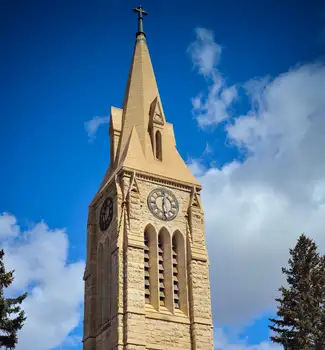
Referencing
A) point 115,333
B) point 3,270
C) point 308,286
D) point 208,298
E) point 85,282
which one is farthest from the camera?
point 85,282

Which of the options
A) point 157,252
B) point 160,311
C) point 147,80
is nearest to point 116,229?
point 157,252

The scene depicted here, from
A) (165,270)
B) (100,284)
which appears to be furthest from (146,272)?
(100,284)

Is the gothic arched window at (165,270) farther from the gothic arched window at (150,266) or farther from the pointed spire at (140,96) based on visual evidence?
the pointed spire at (140,96)

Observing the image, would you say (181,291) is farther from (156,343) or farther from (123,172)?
(123,172)

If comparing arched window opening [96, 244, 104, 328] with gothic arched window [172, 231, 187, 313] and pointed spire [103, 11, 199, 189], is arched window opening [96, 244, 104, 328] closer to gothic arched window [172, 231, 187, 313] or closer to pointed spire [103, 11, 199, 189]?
gothic arched window [172, 231, 187, 313]

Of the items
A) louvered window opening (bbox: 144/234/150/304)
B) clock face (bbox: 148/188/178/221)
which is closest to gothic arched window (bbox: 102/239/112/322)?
louvered window opening (bbox: 144/234/150/304)

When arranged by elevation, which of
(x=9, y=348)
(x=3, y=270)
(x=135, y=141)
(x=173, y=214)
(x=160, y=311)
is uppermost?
(x=135, y=141)

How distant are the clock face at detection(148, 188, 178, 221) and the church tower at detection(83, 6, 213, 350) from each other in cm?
7

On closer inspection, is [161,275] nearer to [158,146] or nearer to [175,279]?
[175,279]

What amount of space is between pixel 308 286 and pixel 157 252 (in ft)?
41.9

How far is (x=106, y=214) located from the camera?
4559 centimetres

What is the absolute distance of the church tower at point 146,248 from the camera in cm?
4031

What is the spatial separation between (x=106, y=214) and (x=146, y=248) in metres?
4.04

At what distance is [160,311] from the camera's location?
41.3m
